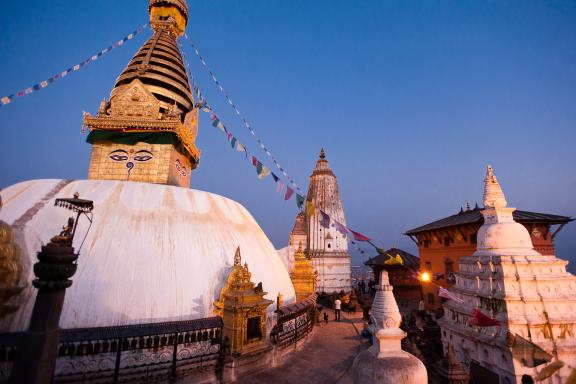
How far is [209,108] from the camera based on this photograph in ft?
45.5

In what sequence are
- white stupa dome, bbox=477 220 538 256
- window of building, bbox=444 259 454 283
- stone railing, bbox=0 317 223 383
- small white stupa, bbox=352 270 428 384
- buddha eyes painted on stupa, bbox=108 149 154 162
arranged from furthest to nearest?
window of building, bbox=444 259 454 283, buddha eyes painted on stupa, bbox=108 149 154 162, white stupa dome, bbox=477 220 538 256, stone railing, bbox=0 317 223 383, small white stupa, bbox=352 270 428 384

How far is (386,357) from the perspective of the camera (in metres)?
3.30

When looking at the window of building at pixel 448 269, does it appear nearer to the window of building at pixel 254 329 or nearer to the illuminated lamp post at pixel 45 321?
the window of building at pixel 254 329

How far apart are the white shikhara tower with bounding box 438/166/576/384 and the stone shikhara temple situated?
18.0m

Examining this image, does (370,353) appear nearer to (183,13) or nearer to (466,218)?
(466,218)

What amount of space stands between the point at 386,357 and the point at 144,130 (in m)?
12.9

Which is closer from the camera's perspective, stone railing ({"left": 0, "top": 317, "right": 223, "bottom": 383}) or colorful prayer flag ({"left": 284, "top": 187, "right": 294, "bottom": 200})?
stone railing ({"left": 0, "top": 317, "right": 223, "bottom": 383})

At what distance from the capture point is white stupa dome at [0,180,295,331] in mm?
6648

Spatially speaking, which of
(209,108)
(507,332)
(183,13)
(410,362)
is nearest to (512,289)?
(507,332)

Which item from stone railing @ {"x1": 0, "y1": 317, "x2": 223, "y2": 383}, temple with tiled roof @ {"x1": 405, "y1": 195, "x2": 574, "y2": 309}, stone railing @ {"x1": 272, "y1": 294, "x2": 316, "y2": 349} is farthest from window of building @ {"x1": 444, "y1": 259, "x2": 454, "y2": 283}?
stone railing @ {"x1": 0, "y1": 317, "x2": 223, "y2": 383}

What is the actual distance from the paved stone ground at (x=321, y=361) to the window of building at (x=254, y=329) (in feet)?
3.05

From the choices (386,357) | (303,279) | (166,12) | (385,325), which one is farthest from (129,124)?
(386,357)

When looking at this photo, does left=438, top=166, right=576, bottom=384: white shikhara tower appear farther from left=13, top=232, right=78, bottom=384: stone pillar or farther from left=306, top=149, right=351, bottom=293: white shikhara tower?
left=306, top=149, right=351, bottom=293: white shikhara tower

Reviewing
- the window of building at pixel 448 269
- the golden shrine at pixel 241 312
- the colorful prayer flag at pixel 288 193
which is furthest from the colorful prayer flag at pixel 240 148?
the window of building at pixel 448 269
